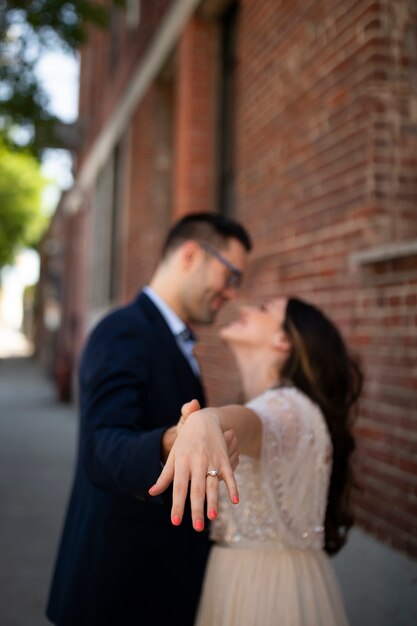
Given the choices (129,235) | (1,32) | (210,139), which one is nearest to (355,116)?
(210,139)

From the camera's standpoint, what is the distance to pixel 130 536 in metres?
2.00

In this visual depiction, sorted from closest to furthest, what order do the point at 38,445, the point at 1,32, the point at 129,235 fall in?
the point at 1,32 → the point at 38,445 → the point at 129,235

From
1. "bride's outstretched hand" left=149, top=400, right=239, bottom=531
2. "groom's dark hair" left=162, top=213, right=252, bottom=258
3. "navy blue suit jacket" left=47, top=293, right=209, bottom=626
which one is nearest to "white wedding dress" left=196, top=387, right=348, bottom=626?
"navy blue suit jacket" left=47, top=293, right=209, bottom=626

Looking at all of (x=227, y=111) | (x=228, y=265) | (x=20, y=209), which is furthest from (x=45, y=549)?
(x=20, y=209)

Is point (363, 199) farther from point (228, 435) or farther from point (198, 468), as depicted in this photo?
point (198, 468)

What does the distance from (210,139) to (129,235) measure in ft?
9.58

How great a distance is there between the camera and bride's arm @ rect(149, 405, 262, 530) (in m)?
1.15

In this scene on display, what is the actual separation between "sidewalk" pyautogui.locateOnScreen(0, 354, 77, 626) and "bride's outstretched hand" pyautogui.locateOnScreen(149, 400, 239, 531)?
2.60m

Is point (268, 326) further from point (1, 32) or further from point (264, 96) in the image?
point (1, 32)

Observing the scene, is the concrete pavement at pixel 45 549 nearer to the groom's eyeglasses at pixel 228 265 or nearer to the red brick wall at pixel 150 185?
the groom's eyeglasses at pixel 228 265

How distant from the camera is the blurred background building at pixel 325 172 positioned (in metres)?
3.22

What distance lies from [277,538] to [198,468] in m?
0.92

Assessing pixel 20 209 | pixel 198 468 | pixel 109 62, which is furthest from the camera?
pixel 20 209

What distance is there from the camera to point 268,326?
94.0 inches
